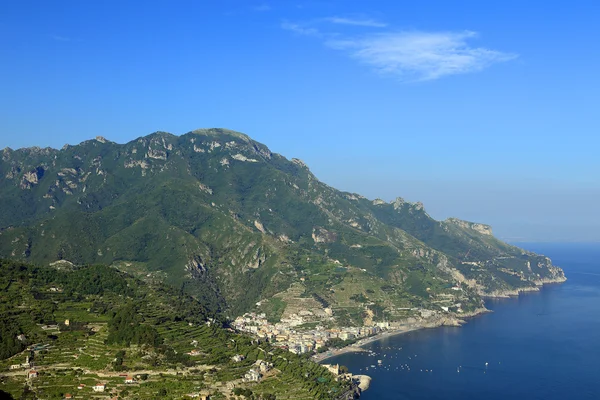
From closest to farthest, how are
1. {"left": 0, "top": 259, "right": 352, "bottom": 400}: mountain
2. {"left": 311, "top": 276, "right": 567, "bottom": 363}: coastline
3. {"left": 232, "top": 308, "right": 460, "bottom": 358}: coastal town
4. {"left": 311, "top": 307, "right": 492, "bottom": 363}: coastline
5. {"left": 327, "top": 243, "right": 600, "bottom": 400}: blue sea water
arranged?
1. {"left": 0, "top": 259, "right": 352, "bottom": 400}: mountain
2. {"left": 327, "top": 243, "right": 600, "bottom": 400}: blue sea water
3. {"left": 311, "top": 276, "right": 567, "bottom": 363}: coastline
4. {"left": 311, "top": 307, "right": 492, "bottom": 363}: coastline
5. {"left": 232, "top": 308, "right": 460, "bottom": 358}: coastal town

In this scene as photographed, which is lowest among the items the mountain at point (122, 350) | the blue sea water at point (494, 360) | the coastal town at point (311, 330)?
the blue sea water at point (494, 360)

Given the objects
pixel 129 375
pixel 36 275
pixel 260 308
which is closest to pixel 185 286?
pixel 260 308

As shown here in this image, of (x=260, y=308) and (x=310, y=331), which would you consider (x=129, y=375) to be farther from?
(x=260, y=308)

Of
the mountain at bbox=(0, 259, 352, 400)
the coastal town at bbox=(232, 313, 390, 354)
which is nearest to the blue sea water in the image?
the coastal town at bbox=(232, 313, 390, 354)

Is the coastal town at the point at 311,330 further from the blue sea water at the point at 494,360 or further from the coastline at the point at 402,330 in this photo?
the blue sea water at the point at 494,360

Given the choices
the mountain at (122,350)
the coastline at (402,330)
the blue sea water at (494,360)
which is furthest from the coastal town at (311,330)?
the mountain at (122,350)

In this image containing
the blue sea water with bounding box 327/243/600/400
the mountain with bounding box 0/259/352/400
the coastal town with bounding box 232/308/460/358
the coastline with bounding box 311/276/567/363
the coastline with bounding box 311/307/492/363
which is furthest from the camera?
the coastal town with bounding box 232/308/460/358

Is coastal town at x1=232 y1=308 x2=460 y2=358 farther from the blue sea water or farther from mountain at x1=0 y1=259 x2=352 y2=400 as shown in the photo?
mountain at x1=0 y1=259 x2=352 y2=400

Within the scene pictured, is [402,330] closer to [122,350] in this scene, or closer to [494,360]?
[494,360]
